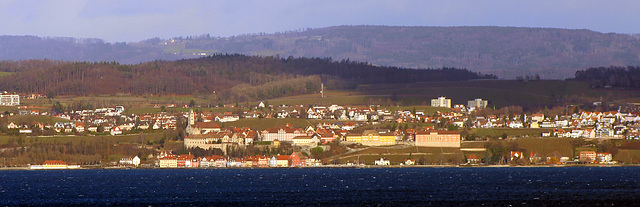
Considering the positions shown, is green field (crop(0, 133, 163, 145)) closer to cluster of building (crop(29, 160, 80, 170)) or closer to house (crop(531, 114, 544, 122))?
cluster of building (crop(29, 160, 80, 170))

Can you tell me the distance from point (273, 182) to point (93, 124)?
49.0 m

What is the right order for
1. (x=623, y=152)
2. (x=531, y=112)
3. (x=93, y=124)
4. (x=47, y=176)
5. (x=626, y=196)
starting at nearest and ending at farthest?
1. (x=626, y=196)
2. (x=47, y=176)
3. (x=623, y=152)
4. (x=93, y=124)
5. (x=531, y=112)

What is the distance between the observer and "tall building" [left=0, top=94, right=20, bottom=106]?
456 ft

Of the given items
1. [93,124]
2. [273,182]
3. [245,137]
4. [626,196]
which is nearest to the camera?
[626,196]

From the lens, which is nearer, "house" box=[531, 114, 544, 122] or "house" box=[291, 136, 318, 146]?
"house" box=[291, 136, 318, 146]

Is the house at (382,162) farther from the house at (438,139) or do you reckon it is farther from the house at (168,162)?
the house at (168,162)

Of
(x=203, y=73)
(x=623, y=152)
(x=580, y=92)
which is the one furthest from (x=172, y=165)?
(x=203, y=73)

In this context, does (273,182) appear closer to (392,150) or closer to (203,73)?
(392,150)

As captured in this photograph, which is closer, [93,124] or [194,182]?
[194,182]

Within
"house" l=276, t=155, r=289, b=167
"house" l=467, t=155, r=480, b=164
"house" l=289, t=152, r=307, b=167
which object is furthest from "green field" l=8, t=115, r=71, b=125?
"house" l=467, t=155, r=480, b=164

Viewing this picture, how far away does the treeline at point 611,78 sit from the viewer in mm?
150000

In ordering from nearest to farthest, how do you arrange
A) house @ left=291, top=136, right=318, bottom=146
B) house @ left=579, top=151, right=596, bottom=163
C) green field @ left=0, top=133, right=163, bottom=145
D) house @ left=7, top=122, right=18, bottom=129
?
1. house @ left=579, top=151, right=596, bottom=163
2. green field @ left=0, top=133, right=163, bottom=145
3. house @ left=291, top=136, right=318, bottom=146
4. house @ left=7, top=122, right=18, bottom=129

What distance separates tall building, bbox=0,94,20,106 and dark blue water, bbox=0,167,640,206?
52.9m

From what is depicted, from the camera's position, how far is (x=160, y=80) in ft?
543
